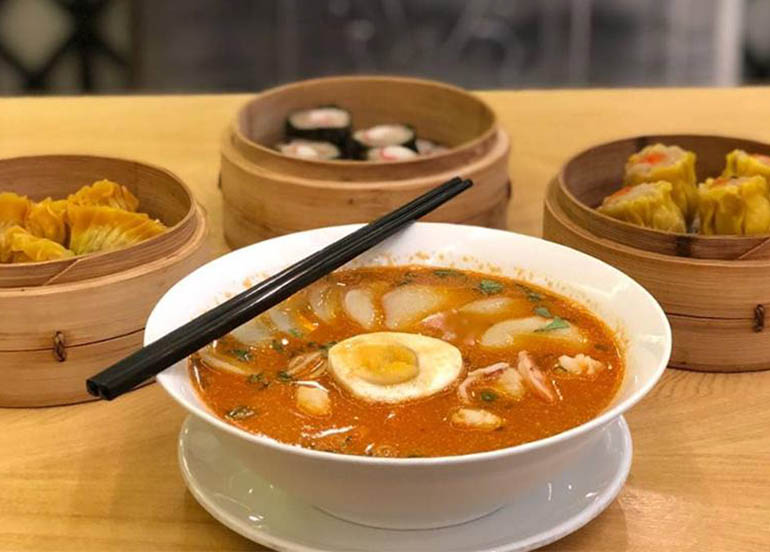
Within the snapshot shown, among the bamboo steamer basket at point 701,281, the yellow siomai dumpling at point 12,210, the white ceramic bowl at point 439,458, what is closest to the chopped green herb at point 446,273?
the white ceramic bowl at point 439,458

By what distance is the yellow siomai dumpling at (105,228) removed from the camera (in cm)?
184

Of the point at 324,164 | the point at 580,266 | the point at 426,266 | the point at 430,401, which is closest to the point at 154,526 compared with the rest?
the point at 430,401

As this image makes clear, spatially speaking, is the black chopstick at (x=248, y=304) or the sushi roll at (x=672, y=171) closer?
the black chopstick at (x=248, y=304)

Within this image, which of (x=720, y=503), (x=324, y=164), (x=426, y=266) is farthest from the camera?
(x=324, y=164)

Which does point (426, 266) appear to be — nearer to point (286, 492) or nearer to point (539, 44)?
point (286, 492)

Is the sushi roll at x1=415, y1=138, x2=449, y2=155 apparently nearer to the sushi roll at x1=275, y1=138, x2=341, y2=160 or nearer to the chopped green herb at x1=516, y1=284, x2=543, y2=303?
the sushi roll at x1=275, y1=138, x2=341, y2=160

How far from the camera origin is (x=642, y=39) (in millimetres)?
4336

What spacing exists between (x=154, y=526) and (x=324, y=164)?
885 mm

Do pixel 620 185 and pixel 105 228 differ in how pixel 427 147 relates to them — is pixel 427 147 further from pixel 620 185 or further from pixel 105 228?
pixel 105 228

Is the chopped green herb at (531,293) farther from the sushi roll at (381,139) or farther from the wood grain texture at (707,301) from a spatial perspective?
the sushi roll at (381,139)

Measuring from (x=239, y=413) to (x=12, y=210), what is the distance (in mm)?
758

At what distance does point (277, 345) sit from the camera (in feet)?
4.99

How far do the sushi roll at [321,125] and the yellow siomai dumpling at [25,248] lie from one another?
0.86 metres

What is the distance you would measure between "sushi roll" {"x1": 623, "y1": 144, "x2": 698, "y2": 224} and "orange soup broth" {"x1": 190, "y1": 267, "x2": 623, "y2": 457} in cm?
55
